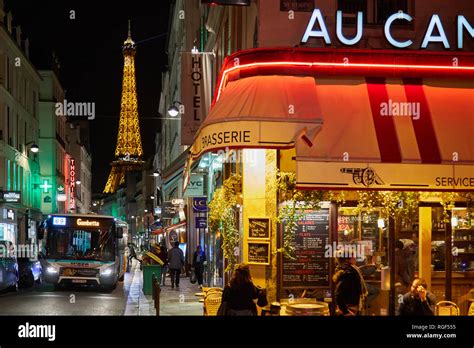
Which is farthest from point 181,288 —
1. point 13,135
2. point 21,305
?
point 13,135

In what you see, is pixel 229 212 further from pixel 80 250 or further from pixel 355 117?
pixel 80 250

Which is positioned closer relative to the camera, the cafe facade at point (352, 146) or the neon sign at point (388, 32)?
the cafe facade at point (352, 146)

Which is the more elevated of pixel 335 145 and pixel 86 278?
pixel 335 145

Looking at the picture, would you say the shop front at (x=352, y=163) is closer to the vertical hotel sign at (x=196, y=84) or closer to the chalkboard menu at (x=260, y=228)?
the chalkboard menu at (x=260, y=228)

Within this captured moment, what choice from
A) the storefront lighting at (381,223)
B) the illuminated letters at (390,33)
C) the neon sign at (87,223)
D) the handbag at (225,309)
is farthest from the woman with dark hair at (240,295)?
the neon sign at (87,223)

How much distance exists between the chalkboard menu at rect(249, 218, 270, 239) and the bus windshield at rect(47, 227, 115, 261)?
14569 mm

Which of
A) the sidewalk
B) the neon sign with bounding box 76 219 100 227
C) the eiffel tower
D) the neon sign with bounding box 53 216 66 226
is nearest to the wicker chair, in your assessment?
the sidewalk

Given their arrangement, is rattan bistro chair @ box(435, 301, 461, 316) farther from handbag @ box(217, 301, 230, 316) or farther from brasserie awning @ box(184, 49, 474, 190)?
handbag @ box(217, 301, 230, 316)

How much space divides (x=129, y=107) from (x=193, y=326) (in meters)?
139

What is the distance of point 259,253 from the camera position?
14.4 m

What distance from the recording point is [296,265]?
47.7 feet

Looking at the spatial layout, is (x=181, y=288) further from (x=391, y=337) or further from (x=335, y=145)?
(x=391, y=337)

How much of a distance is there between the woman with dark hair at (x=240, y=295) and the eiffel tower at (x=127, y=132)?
12878 centimetres

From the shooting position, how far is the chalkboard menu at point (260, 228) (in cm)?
1438
